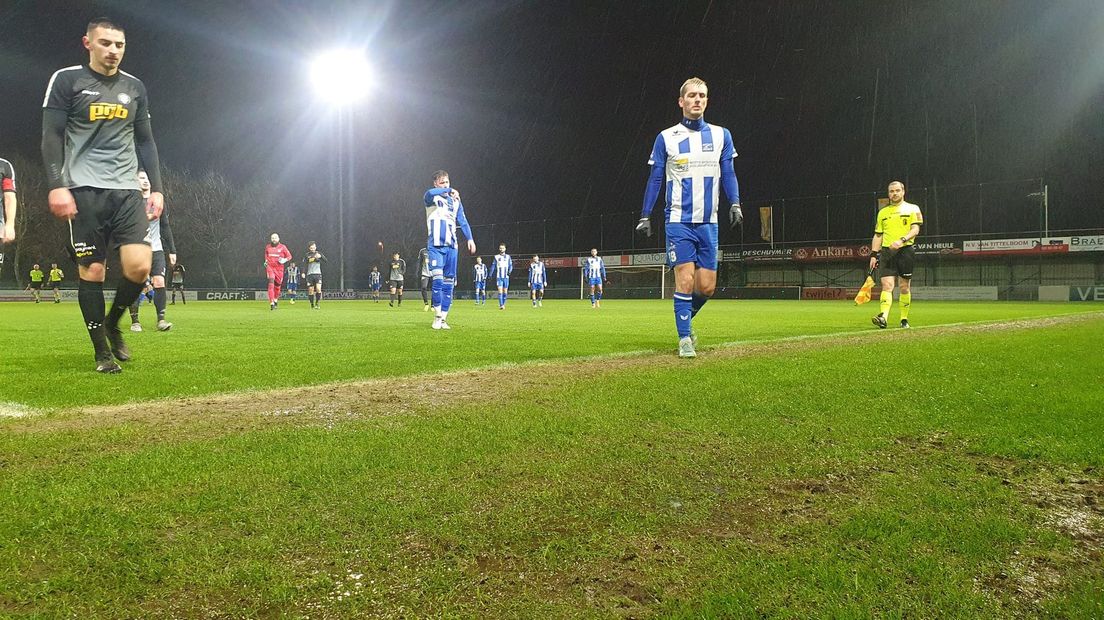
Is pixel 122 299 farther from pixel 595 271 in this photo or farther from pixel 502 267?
pixel 595 271

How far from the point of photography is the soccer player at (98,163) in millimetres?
4898

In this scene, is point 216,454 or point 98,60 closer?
point 216,454

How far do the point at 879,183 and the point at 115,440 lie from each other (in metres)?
53.9

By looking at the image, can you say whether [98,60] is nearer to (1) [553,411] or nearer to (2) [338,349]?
(2) [338,349]

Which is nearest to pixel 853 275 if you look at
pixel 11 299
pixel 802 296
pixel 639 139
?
pixel 802 296

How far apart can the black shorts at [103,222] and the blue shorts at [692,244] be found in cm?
487

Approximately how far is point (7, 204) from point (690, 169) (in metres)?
7.99

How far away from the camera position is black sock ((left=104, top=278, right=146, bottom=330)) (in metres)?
5.47

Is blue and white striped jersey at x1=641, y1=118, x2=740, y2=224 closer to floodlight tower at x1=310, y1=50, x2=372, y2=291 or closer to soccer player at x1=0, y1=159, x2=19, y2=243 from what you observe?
soccer player at x1=0, y1=159, x2=19, y2=243

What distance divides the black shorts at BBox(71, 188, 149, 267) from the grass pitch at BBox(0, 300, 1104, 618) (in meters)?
1.30

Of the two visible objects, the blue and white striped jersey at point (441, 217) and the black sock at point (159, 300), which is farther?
the blue and white striped jersey at point (441, 217)

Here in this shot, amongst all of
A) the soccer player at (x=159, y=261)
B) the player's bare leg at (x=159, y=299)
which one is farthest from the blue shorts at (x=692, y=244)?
the player's bare leg at (x=159, y=299)

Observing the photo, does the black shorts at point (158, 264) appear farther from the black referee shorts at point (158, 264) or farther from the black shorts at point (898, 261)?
the black shorts at point (898, 261)

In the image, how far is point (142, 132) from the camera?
17.8ft
